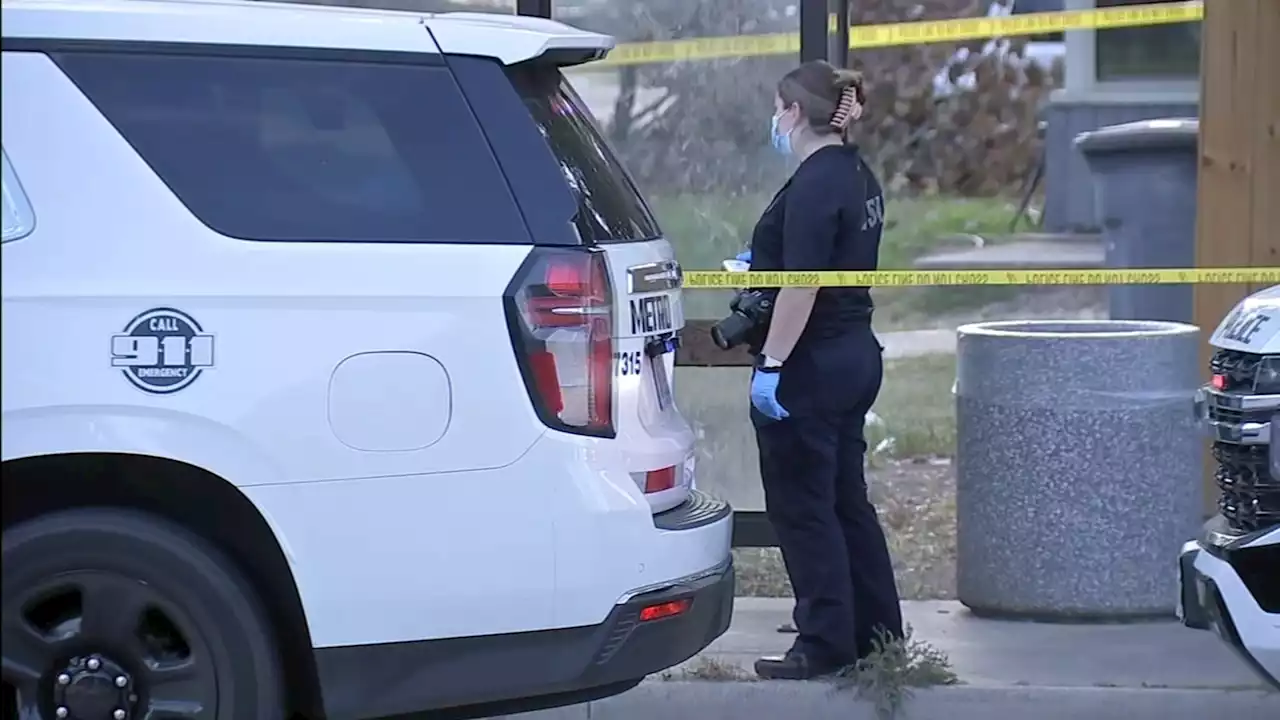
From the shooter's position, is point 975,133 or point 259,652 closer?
point 259,652

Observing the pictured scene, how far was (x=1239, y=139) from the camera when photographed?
675 centimetres

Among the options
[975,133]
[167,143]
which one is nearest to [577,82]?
[167,143]

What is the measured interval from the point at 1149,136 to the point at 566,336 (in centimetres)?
472

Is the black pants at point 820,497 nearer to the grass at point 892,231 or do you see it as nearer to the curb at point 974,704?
the curb at point 974,704

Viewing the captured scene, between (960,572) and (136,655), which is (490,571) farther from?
(960,572)

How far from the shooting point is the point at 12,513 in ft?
12.8

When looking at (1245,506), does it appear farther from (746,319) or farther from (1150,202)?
(1150,202)

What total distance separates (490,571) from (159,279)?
92 cm

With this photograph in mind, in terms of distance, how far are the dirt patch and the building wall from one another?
2.06 m

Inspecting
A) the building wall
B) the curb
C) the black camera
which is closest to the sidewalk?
the curb

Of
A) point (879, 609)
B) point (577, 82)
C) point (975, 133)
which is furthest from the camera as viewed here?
point (975, 133)

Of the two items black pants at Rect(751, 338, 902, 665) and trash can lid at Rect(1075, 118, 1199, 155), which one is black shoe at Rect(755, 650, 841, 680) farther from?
trash can lid at Rect(1075, 118, 1199, 155)

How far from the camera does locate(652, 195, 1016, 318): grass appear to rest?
6930mm

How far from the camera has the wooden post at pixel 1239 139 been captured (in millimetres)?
6703
